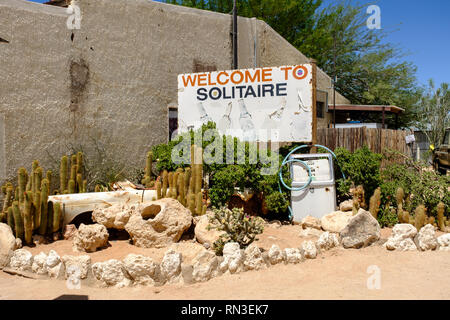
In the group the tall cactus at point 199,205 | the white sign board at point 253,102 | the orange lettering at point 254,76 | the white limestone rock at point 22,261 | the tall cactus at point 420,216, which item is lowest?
the white limestone rock at point 22,261

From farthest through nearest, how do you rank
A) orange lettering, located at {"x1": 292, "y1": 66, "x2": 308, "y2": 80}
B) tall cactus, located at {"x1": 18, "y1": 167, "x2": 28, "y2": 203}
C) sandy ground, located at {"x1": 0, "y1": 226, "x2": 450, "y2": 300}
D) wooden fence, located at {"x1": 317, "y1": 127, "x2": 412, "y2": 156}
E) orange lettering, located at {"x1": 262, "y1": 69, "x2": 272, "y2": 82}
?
wooden fence, located at {"x1": 317, "y1": 127, "x2": 412, "y2": 156} → orange lettering, located at {"x1": 262, "y1": 69, "x2": 272, "y2": 82} → orange lettering, located at {"x1": 292, "y1": 66, "x2": 308, "y2": 80} → tall cactus, located at {"x1": 18, "y1": 167, "x2": 28, "y2": 203} → sandy ground, located at {"x1": 0, "y1": 226, "x2": 450, "y2": 300}

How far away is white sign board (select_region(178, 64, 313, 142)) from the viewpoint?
8469 millimetres

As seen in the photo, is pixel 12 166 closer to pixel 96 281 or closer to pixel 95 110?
pixel 95 110

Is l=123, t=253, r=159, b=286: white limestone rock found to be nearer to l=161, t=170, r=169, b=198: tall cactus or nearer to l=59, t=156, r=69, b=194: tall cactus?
l=161, t=170, r=169, b=198: tall cactus

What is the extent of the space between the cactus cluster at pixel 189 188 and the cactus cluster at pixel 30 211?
1.69 metres

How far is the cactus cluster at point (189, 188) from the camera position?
695cm

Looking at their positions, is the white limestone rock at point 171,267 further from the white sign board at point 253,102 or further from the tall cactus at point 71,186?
the white sign board at point 253,102

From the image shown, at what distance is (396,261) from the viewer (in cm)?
562

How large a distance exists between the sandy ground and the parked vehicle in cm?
972

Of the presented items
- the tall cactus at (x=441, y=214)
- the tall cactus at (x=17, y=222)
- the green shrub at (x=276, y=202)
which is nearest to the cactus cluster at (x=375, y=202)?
the tall cactus at (x=441, y=214)

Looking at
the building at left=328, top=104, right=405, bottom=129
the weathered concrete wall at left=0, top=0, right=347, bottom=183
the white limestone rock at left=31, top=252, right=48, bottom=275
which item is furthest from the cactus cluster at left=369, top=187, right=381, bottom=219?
the building at left=328, top=104, right=405, bottom=129

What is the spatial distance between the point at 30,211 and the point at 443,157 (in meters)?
13.3

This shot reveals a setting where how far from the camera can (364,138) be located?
1140cm
